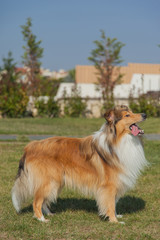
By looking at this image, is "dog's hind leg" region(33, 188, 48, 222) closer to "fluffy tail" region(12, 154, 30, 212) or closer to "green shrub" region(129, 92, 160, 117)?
"fluffy tail" region(12, 154, 30, 212)

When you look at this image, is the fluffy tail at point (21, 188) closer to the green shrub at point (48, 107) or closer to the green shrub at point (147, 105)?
the green shrub at point (147, 105)

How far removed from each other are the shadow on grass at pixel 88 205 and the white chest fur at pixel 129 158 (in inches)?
37.6

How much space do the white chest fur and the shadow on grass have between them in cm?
95

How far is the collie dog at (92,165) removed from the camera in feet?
18.0

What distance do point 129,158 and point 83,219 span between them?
119 cm

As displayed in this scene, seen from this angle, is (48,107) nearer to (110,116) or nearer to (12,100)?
(12,100)

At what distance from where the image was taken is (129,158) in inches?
216

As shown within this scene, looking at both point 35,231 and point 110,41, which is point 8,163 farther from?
point 110,41

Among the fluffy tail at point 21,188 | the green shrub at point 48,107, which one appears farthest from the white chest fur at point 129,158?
the green shrub at point 48,107

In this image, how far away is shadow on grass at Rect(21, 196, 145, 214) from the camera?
633cm

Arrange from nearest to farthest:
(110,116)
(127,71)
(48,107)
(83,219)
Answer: (110,116) → (83,219) → (48,107) → (127,71)

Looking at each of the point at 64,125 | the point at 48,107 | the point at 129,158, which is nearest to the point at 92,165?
the point at 129,158

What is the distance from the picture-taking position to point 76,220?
565 centimetres

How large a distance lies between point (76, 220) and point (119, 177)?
926mm
